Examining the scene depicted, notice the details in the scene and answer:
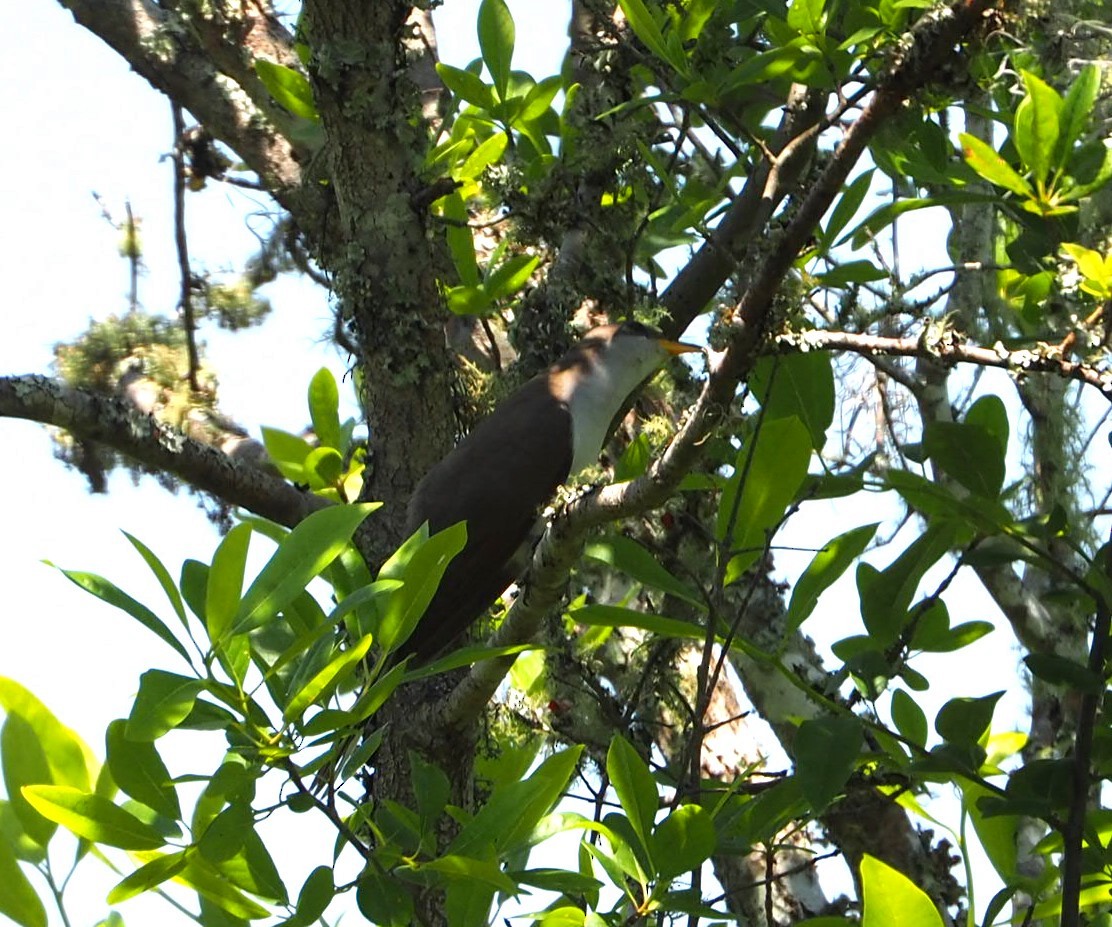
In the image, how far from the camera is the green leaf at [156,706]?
1.54m

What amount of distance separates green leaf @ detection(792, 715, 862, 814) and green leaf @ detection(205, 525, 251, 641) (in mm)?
781

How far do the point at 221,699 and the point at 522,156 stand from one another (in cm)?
195

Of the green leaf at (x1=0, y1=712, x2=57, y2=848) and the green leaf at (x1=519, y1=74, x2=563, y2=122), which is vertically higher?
the green leaf at (x1=519, y1=74, x2=563, y2=122)

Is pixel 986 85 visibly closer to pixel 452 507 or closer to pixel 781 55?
pixel 781 55

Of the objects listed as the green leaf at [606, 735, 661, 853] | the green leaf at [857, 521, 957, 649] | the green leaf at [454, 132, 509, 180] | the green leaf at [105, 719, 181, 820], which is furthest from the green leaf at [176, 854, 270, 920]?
the green leaf at [454, 132, 509, 180]

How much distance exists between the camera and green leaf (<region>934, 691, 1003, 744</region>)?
6.62 ft

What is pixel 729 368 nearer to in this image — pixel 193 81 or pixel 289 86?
pixel 289 86

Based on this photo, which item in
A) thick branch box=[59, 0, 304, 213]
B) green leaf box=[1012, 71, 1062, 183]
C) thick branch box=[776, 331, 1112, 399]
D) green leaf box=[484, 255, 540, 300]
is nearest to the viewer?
thick branch box=[776, 331, 1112, 399]

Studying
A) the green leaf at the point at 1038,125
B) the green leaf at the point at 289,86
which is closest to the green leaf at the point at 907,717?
the green leaf at the point at 1038,125

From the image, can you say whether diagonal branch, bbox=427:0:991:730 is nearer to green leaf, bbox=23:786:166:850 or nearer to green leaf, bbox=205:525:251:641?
green leaf, bbox=205:525:251:641

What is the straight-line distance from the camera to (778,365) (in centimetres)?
224

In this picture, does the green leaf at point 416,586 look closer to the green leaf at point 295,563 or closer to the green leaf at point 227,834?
the green leaf at point 295,563

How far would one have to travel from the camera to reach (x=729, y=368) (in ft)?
6.80

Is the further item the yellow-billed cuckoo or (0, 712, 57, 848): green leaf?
the yellow-billed cuckoo
